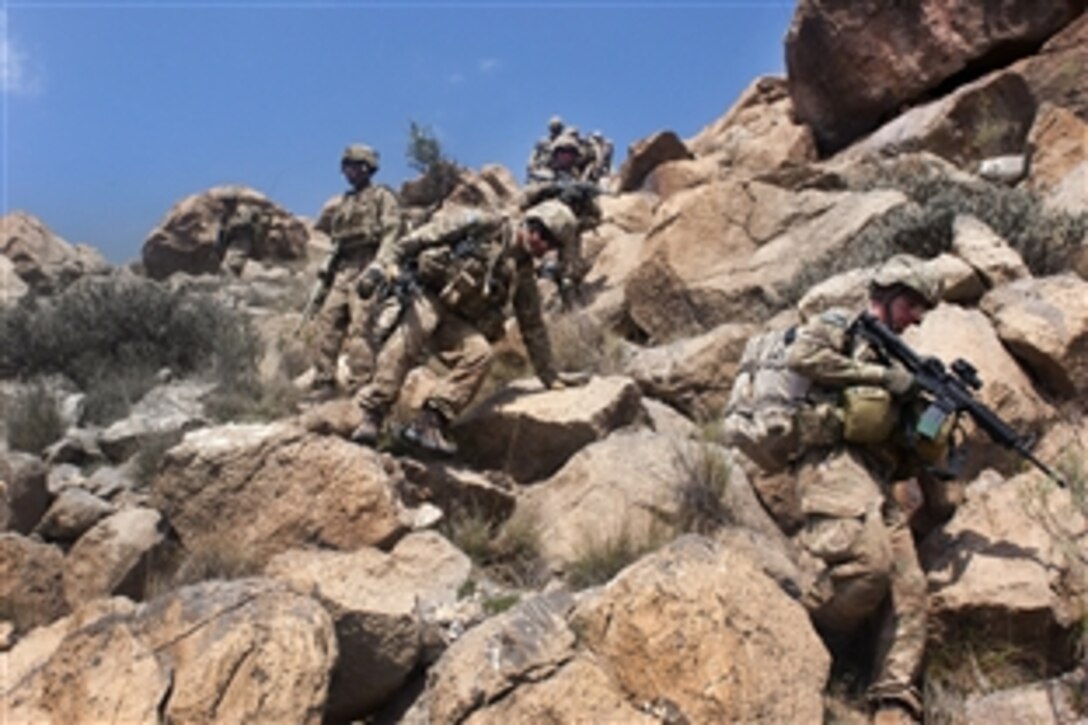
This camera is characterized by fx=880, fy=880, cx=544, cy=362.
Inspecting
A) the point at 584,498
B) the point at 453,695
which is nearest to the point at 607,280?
the point at 584,498

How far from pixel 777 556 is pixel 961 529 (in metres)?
0.89

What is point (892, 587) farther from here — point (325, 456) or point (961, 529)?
point (325, 456)

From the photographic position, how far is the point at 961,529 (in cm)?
423

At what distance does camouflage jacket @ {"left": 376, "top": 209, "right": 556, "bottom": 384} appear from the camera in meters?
5.59

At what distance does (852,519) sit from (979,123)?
772cm

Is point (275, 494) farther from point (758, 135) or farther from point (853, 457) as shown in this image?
point (758, 135)

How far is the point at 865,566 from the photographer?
367 cm

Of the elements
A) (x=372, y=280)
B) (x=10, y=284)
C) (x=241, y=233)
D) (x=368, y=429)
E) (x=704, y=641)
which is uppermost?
(x=10, y=284)

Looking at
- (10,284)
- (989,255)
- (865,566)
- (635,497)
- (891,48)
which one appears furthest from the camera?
(10,284)

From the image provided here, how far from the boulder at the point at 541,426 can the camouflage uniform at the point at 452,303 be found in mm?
272

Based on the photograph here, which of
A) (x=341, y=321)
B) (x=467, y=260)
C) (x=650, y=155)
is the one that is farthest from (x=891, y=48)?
(x=467, y=260)

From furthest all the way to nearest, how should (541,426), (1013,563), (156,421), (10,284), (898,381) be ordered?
(10,284)
(156,421)
(541,426)
(1013,563)
(898,381)

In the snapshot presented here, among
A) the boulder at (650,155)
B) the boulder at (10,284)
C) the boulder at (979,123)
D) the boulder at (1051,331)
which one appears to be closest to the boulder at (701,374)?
the boulder at (1051,331)

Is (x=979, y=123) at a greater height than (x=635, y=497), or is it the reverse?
(x=979, y=123)
